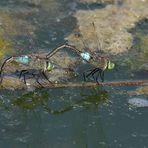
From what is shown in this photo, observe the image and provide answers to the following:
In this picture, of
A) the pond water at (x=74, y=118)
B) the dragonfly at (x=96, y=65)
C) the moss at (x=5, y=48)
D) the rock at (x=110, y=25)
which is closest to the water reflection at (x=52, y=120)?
the pond water at (x=74, y=118)

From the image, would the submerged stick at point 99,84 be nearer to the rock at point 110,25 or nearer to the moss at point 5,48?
the rock at point 110,25

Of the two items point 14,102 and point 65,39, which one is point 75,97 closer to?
point 14,102

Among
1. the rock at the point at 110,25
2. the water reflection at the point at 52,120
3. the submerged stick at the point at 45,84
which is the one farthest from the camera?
the rock at the point at 110,25

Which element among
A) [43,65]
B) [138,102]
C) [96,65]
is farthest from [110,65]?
[43,65]

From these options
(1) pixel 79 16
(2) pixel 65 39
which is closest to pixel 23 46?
(2) pixel 65 39

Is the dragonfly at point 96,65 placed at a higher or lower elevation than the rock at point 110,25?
lower

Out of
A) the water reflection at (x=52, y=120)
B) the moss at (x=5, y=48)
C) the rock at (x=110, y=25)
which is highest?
the rock at (x=110, y=25)

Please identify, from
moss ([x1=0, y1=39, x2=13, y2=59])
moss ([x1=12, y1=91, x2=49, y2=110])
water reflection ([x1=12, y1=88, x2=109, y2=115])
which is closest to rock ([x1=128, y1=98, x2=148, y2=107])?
water reflection ([x1=12, y1=88, x2=109, y2=115])

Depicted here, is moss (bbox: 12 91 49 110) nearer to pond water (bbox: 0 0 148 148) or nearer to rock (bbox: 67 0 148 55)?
pond water (bbox: 0 0 148 148)
